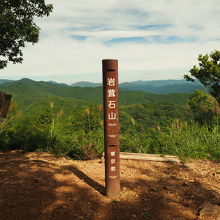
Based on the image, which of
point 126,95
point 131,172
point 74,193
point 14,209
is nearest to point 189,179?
point 131,172

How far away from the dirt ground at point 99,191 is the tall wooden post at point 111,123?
0.75 feet

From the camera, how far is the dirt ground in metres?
2.80

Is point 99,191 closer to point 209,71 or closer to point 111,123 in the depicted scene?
point 111,123

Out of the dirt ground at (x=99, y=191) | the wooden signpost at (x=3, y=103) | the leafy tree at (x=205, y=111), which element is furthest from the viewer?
the leafy tree at (x=205, y=111)

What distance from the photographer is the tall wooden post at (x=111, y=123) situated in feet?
10.2

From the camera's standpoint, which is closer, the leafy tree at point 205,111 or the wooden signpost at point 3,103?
the wooden signpost at point 3,103

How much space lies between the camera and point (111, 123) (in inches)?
123

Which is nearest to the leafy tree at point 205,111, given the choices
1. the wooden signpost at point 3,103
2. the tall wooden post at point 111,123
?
the tall wooden post at point 111,123

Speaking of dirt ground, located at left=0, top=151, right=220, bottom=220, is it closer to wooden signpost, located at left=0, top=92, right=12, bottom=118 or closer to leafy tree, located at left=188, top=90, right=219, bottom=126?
wooden signpost, located at left=0, top=92, right=12, bottom=118

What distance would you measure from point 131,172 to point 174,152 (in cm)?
175

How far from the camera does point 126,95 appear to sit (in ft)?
398

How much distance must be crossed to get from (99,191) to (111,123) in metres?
1.02

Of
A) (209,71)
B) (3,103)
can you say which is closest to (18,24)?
(3,103)

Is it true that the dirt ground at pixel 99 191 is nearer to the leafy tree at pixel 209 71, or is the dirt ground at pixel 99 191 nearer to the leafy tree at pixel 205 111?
the leafy tree at pixel 205 111
